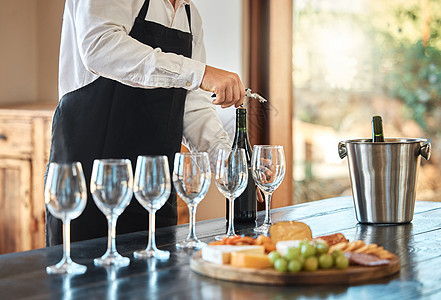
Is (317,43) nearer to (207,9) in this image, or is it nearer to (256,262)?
(207,9)

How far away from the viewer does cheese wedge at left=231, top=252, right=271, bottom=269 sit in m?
1.09

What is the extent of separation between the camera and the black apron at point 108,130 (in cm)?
188

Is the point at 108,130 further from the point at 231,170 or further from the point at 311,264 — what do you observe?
the point at 311,264

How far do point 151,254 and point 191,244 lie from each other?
0.13 metres

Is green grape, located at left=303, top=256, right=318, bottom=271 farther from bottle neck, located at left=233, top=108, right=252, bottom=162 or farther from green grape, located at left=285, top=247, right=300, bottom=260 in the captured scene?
bottle neck, located at left=233, top=108, right=252, bottom=162

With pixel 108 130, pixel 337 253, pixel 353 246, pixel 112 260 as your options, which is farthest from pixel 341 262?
pixel 108 130

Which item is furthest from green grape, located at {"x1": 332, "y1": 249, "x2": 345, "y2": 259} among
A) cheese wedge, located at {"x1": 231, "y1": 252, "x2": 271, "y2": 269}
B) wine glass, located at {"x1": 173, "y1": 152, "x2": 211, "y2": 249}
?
wine glass, located at {"x1": 173, "y1": 152, "x2": 211, "y2": 249}

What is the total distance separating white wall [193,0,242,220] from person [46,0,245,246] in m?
1.32

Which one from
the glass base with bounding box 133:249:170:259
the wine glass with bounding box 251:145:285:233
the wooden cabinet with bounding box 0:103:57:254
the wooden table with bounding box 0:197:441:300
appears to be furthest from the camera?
the wooden cabinet with bounding box 0:103:57:254

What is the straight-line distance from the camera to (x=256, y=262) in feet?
3.59

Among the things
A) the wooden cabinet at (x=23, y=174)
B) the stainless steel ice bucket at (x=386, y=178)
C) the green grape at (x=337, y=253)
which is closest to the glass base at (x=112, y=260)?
the green grape at (x=337, y=253)

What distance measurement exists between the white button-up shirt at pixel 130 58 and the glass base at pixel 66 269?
606mm

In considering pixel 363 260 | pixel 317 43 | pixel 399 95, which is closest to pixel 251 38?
pixel 317 43

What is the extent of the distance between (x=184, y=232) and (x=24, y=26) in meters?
2.64
